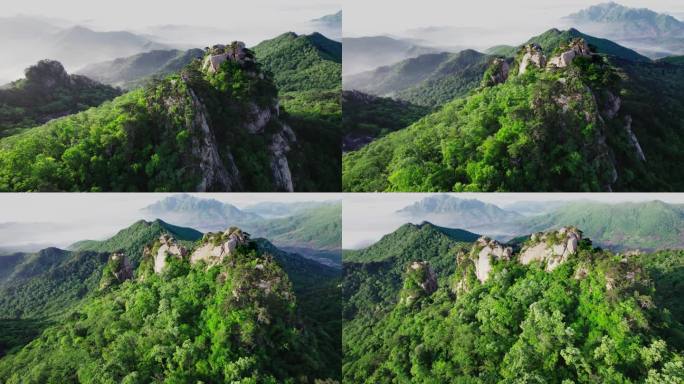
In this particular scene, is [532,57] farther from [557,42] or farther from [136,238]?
[136,238]


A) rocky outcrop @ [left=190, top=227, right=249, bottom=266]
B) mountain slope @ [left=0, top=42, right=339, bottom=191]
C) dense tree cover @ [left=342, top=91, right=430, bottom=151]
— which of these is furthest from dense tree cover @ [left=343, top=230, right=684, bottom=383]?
mountain slope @ [left=0, top=42, right=339, bottom=191]

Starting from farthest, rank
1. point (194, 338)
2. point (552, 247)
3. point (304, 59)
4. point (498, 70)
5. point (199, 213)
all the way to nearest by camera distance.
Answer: point (304, 59), point (498, 70), point (199, 213), point (552, 247), point (194, 338)

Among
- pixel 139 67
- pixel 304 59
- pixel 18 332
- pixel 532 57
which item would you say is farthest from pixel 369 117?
pixel 18 332

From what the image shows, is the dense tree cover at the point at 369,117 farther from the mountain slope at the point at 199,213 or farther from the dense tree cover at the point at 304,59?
the mountain slope at the point at 199,213

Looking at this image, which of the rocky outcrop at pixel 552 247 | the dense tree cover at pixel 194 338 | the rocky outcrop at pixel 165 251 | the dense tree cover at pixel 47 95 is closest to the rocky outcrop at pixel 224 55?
the dense tree cover at pixel 47 95

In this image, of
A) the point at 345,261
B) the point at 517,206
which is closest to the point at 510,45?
the point at 517,206

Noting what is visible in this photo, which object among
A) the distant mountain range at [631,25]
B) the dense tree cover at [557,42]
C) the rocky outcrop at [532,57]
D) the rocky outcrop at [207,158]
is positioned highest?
the distant mountain range at [631,25]
